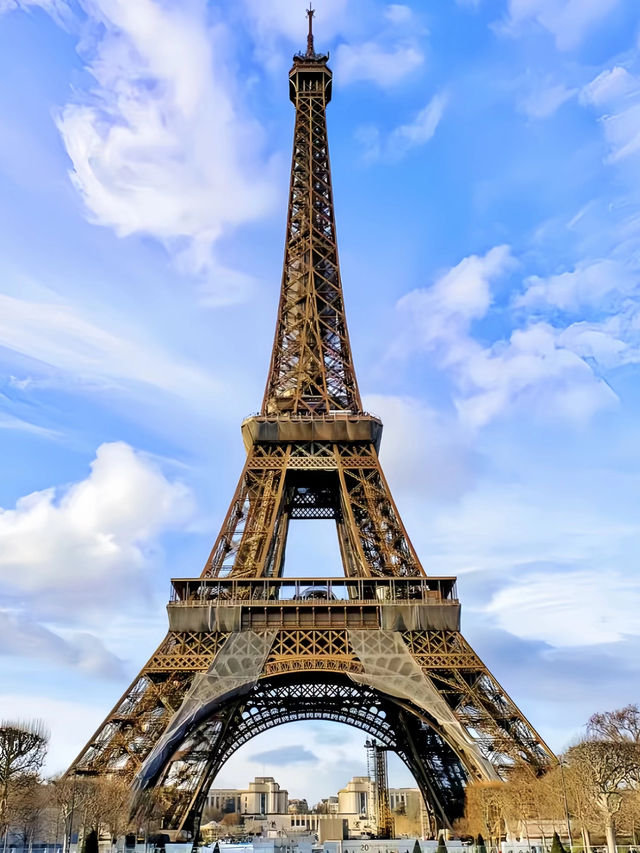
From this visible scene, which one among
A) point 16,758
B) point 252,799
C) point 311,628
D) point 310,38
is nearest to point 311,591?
point 311,628

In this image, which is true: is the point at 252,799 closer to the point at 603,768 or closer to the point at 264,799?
the point at 264,799

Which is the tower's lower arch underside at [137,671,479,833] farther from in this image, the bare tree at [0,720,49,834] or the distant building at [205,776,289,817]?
the distant building at [205,776,289,817]

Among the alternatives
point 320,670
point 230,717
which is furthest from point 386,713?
point 320,670

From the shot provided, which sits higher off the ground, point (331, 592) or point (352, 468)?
point (352, 468)

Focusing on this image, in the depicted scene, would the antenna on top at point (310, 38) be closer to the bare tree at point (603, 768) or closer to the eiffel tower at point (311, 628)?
the eiffel tower at point (311, 628)

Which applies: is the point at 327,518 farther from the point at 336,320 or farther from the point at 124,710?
the point at 124,710

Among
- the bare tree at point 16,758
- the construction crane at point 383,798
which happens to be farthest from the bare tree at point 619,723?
the construction crane at point 383,798
